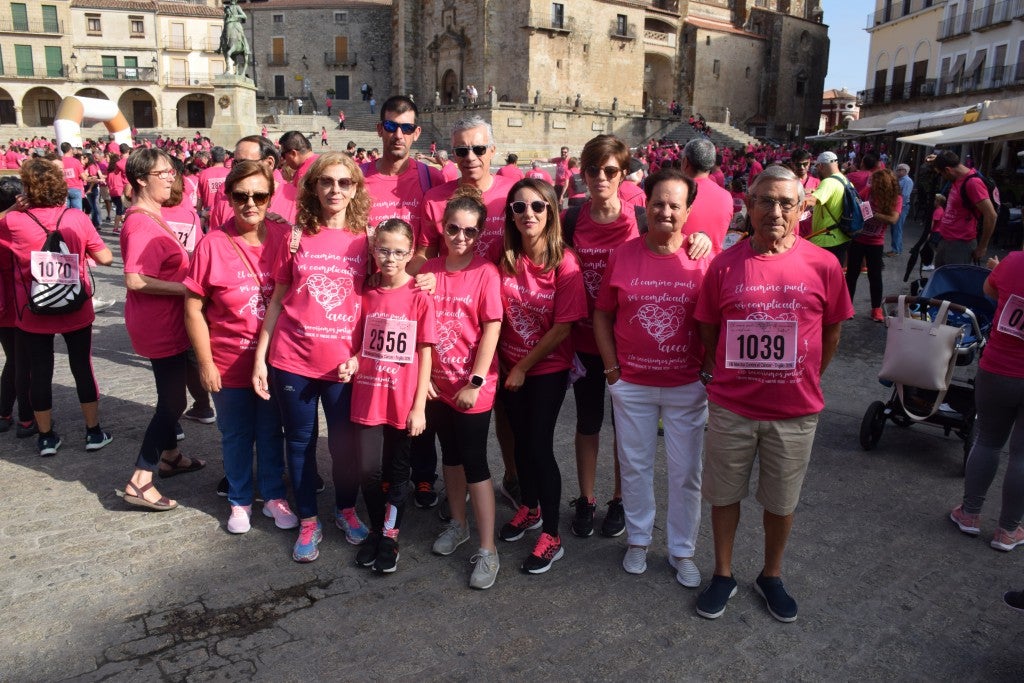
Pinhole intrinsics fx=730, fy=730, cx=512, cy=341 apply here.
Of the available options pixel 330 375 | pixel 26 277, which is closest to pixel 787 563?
pixel 330 375

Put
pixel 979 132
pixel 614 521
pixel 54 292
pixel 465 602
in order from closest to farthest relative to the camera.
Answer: pixel 465 602
pixel 614 521
pixel 54 292
pixel 979 132

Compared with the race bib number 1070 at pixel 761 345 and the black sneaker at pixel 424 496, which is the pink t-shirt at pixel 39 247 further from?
the race bib number 1070 at pixel 761 345

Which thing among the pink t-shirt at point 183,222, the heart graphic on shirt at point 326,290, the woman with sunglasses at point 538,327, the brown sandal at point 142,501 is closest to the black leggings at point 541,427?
the woman with sunglasses at point 538,327

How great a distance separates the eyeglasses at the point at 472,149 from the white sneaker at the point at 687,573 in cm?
233

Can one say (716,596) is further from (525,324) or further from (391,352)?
(391,352)

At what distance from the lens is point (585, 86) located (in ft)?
154

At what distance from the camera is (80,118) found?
79.0 feet

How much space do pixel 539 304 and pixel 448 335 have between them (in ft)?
1.54

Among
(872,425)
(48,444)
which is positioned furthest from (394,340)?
(872,425)

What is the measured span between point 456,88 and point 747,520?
48758mm

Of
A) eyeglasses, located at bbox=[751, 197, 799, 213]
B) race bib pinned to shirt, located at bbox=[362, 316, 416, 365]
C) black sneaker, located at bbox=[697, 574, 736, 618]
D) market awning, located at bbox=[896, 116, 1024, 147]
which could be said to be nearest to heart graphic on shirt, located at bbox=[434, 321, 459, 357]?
race bib pinned to shirt, located at bbox=[362, 316, 416, 365]

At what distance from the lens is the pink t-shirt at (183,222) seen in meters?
4.84

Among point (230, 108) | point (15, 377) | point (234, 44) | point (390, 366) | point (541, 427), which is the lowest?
point (15, 377)

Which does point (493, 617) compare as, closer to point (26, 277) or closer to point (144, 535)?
point (144, 535)
